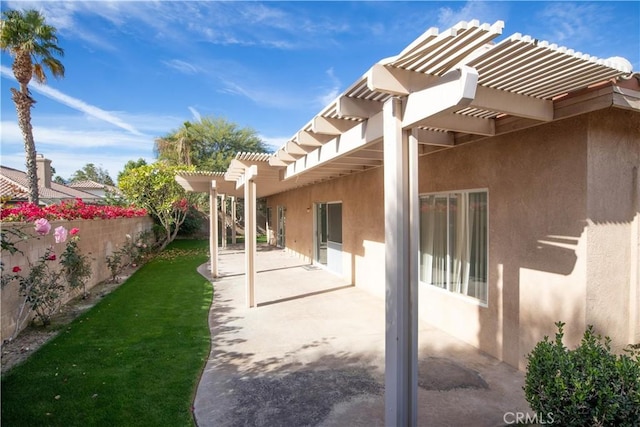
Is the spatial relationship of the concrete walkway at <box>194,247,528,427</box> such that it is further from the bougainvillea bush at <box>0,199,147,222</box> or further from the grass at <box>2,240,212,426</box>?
the bougainvillea bush at <box>0,199,147,222</box>

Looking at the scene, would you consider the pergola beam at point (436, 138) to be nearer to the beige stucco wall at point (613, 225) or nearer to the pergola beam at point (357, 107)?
the pergola beam at point (357, 107)

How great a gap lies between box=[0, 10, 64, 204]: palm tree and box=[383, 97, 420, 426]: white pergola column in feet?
59.4

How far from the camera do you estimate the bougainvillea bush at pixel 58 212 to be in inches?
251

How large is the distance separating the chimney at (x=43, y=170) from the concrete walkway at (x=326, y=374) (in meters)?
28.8

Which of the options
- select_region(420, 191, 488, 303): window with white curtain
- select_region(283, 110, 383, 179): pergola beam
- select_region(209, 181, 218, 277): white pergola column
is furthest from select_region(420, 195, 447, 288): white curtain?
select_region(209, 181, 218, 277): white pergola column

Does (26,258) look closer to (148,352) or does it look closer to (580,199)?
(148,352)

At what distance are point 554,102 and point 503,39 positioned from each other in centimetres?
220

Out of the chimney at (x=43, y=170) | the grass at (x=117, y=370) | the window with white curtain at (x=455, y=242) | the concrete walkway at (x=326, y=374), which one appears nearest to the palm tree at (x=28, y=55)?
the grass at (x=117, y=370)

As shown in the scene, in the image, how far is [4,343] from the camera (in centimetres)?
582

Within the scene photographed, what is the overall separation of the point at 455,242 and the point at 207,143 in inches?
1305

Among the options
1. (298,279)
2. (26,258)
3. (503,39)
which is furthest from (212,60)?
(503,39)

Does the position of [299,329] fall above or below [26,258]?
below

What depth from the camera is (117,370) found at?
5.03 m

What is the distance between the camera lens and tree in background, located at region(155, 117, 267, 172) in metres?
33.2
